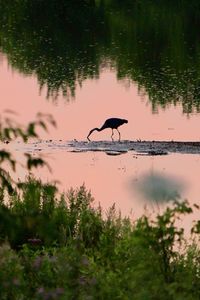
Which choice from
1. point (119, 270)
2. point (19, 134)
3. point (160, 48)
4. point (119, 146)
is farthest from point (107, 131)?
point (19, 134)

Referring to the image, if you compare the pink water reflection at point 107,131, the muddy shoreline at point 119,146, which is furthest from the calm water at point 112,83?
the muddy shoreline at point 119,146

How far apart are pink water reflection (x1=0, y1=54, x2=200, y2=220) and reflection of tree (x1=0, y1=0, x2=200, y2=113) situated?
99 centimetres

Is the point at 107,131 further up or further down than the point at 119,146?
further up

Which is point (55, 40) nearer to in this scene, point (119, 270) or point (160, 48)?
point (160, 48)

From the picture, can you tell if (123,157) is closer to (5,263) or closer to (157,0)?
(5,263)

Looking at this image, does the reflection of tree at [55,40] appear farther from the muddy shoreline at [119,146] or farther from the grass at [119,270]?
the grass at [119,270]

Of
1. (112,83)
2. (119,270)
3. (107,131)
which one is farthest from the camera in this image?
(112,83)

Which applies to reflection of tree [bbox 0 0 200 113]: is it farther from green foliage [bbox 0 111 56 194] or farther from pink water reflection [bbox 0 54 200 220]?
green foliage [bbox 0 111 56 194]

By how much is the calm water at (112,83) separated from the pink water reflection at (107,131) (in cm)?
3

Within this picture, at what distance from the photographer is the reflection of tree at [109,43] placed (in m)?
51.5

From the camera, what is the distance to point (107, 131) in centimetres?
3884

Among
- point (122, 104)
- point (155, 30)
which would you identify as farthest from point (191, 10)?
point (122, 104)

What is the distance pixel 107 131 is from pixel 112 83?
13.1 meters

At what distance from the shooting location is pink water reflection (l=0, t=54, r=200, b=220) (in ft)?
97.6
